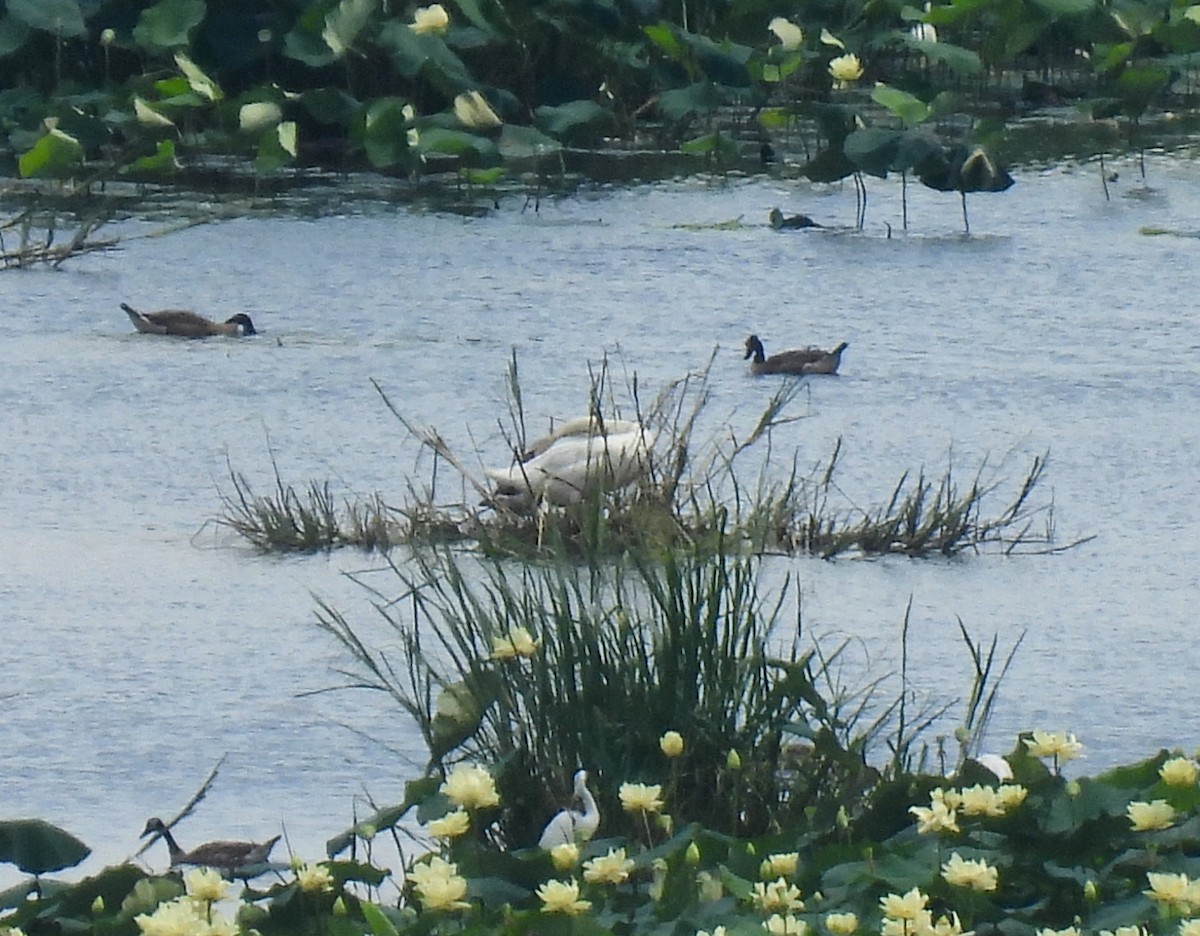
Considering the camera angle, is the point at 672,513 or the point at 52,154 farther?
the point at 52,154

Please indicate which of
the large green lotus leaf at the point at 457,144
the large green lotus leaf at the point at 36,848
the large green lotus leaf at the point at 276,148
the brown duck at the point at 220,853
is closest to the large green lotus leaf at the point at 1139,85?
the large green lotus leaf at the point at 457,144

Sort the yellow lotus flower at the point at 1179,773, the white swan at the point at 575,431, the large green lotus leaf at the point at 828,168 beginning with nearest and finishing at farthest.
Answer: the yellow lotus flower at the point at 1179,773, the white swan at the point at 575,431, the large green lotus leaf at the point at 828,168

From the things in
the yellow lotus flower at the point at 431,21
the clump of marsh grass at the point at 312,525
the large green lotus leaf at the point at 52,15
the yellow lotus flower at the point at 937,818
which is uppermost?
the large green lotus leaf at the point at 52,15

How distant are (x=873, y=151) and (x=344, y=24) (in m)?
2.72

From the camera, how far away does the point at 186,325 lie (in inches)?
308

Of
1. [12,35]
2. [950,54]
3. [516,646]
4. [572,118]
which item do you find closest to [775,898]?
[516,646]

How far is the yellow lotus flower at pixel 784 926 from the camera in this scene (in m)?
2.61

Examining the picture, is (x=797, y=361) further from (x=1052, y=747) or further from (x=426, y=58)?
(x=426, y=58)

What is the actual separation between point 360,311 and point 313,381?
108 centimetres

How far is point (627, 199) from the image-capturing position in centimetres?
1036

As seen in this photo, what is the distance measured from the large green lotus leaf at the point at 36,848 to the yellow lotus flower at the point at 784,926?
3.17ft

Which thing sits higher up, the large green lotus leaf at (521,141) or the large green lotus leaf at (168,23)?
the large green lotus leaf at (168,23)

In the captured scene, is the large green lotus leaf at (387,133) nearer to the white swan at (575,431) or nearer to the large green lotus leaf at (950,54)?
the large green lotus leaf at (950,54)

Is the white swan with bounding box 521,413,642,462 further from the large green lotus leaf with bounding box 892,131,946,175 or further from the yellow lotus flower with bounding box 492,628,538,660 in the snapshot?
the large green lotus leaf with bounding box 892,131,946,175
